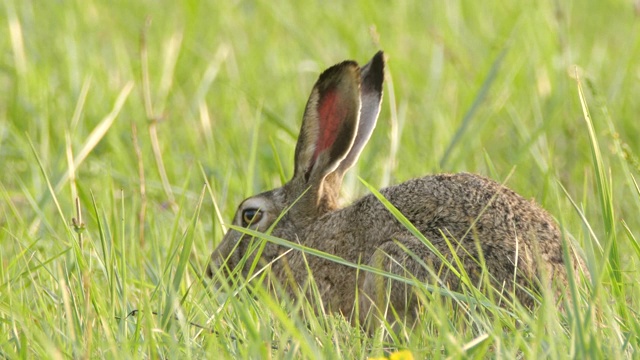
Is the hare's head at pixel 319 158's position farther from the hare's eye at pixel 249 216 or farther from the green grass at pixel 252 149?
the green grass at pixel 252 149

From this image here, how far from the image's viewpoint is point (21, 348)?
10.1 ft

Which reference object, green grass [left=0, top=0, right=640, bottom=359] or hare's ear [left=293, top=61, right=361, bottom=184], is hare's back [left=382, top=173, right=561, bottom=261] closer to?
green grass [left=0, top=0, right=640, bottom=359]

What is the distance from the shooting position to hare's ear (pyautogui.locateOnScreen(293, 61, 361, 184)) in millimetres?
4648

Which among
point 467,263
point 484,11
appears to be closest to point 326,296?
point 467,263

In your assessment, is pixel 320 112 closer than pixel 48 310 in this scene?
No

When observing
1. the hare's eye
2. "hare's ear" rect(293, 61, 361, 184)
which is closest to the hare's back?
"hare's ear" rect(293, 61, 361, 184)

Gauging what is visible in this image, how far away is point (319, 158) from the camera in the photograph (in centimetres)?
488

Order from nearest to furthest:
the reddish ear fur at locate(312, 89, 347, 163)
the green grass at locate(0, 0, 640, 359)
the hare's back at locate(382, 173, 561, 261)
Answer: the green grass at locate(0, 0, 640, 359) < the hare's back at locate(382, 173, 561, 261) < the reddish ear fur at locate(312, 89, 347, 163)

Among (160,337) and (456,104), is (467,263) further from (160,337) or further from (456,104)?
(456,104)

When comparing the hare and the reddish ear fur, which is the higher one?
the reddish ear fur

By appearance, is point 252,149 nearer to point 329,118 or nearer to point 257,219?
point 257,219

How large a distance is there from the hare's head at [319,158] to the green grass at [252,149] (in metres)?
0.13

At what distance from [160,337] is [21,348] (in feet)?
1.26

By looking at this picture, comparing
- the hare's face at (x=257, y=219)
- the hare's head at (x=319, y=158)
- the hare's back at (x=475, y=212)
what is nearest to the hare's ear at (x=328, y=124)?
the hare's head at (x=319, y=158)
